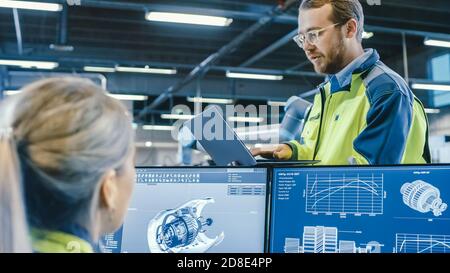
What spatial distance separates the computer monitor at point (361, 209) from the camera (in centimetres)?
90

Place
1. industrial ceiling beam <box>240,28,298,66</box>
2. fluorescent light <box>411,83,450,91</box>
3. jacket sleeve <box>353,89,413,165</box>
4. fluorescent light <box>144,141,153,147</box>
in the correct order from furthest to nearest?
fluorescent light <box>144,141,153,147</box> → fluorescent light <box>411,83,450,91</box> → industrial ceiling beam <box>240,28,298,66</box> → jacket sleeve <box>353,89,413,165</box>

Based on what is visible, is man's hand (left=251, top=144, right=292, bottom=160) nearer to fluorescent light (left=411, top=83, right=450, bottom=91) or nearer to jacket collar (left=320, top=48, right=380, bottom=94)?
jacket collar (left=320, top=48, right=380, bottom=94)

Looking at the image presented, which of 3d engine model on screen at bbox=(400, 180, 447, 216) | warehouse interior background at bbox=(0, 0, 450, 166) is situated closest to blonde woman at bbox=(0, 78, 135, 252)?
3d engine model on screen at bbox=(400, 180, 447, 216)

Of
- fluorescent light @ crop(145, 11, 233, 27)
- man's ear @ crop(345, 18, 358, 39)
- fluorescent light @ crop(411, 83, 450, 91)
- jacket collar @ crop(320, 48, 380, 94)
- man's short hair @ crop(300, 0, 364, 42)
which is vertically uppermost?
fluorescent light @ crop(411, 83, 450, 91)

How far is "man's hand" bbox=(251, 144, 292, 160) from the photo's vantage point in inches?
57.1

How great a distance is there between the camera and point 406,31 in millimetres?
6934

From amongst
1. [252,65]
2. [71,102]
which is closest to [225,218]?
[71,102]

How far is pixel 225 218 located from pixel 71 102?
0.51m

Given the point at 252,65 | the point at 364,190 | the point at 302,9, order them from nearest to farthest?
1. the point at 364,190
2. the point at 302,9
3. the point at 252,65

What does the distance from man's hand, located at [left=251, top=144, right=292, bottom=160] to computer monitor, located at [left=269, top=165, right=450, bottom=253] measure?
0.43 metres

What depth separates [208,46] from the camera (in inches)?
322

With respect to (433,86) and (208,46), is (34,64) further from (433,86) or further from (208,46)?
(433,86)

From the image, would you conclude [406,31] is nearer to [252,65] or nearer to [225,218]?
[252,65]

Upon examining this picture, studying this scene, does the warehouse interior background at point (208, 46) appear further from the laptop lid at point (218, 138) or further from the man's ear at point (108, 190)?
the man's ear at point (108, 190)
